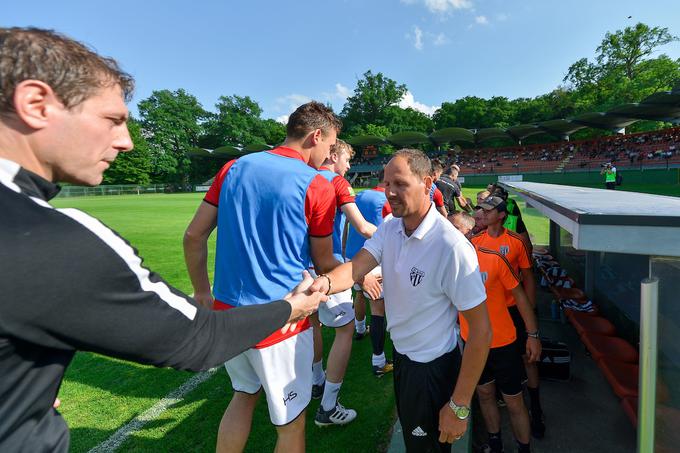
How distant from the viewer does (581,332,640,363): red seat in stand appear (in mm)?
3756

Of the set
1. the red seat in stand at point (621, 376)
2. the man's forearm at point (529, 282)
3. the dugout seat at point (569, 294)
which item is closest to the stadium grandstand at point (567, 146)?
the dugout seat at point (569, 294)

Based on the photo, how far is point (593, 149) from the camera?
44.5m

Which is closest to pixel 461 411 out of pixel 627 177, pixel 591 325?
pixel 591 325

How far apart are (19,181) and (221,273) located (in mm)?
1491

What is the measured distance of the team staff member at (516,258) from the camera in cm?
330

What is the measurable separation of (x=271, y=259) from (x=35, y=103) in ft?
4.72

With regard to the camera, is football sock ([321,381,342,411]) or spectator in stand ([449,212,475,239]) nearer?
football sock ([321,381,342,411])

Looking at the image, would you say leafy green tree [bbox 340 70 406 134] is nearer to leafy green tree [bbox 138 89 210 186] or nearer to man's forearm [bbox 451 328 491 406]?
leafy green tree [bbox 138 89 210 186]

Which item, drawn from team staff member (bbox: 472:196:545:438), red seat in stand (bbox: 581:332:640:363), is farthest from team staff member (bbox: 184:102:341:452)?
red seat in stand (bbox: 581:332:640:363)

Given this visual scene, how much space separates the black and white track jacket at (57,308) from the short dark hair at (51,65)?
0.24 meters

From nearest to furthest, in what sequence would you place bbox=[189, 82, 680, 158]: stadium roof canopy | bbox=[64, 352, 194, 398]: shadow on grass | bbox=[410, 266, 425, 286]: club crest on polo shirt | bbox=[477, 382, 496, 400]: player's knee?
bbox=[410, 266, 425, 286]: club crest on polo shirt
bbox=[477, 382, 496, 400]: player's knee
bbox=[64, 352, 194, 398]: shadow on grass
bbox=[189, 82, 680, 158]: stadium roof canopy

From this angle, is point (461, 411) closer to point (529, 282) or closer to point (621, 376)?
point (529, 282)

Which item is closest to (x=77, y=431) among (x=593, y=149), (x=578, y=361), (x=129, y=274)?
(x=129, y=274)

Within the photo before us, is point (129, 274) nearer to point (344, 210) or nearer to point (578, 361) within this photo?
point (344, 210)
